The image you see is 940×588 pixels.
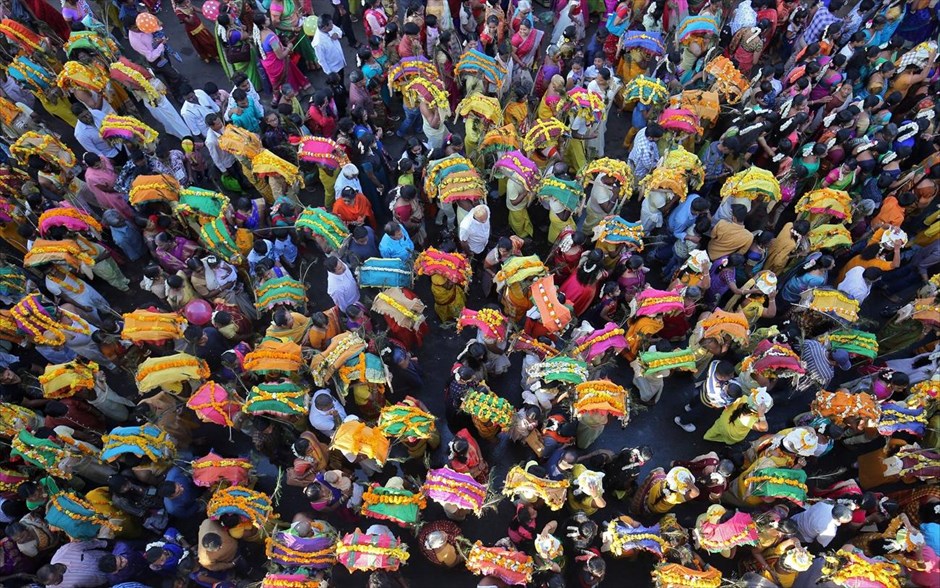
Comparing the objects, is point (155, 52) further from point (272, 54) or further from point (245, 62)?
point (272, 54)

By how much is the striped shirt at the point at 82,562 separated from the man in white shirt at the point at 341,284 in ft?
11.4

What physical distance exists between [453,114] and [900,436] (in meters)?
8.15

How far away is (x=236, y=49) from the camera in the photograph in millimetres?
10195

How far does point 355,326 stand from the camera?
23.2ft

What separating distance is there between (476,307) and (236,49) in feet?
20.1

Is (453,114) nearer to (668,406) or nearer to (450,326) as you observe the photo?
(450,326)

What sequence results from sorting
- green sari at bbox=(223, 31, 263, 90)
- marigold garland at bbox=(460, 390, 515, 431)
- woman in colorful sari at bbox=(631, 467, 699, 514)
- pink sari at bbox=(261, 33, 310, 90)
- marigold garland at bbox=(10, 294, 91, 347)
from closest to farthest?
1. woman in colorful sari at bbox=(631, 467, 699, 514)
2. marigold garland at bbox=(460, 390, 515, 431)
3. marigold garland at bbox=(10, 294, 91, 347)
4. pink sari at bbox=(261, 33, 310, 90)
5. green sari at bbox=(223, 31, 263, 90)

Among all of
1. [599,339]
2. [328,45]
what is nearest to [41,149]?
[328,45]

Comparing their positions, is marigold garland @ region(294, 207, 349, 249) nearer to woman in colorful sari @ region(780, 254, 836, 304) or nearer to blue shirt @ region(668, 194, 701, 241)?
blue shirt @ region(668, 194, 701, 241)

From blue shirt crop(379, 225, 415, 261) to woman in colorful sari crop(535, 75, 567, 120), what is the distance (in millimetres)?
3391

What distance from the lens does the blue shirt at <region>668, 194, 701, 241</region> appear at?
26.0 ft

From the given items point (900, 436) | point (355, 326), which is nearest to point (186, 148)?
point (355, 326)

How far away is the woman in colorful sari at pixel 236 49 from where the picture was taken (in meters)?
9.90

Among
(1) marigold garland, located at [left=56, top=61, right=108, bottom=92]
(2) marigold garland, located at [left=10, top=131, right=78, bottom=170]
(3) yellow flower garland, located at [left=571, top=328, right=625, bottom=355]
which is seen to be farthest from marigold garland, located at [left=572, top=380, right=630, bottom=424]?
(1) marigold garland, located at [left=56, top=61, right=108, bottom=92]
